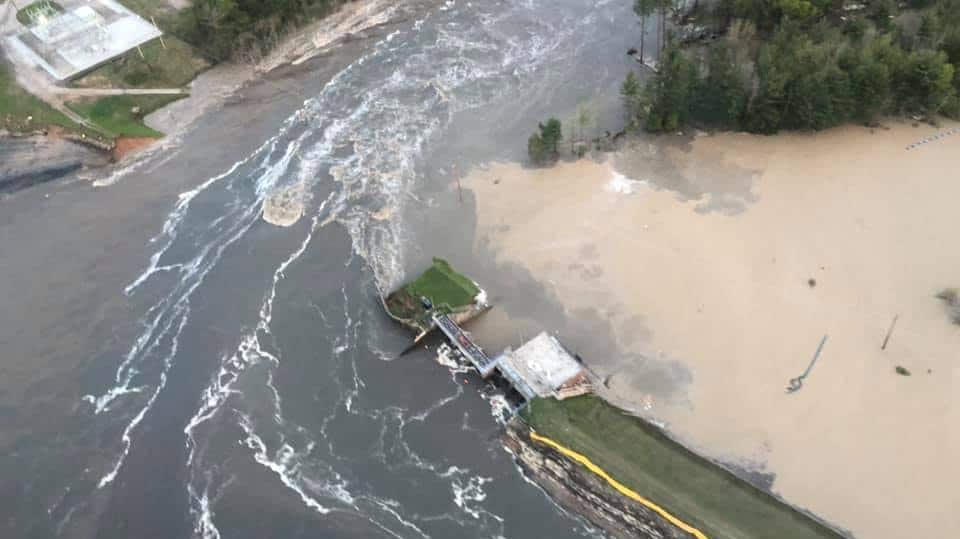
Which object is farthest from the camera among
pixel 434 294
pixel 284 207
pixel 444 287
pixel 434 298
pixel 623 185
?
pixel 284 207

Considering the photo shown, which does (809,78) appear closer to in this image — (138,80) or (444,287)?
(444,287)

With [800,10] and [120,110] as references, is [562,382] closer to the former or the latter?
[800,10]

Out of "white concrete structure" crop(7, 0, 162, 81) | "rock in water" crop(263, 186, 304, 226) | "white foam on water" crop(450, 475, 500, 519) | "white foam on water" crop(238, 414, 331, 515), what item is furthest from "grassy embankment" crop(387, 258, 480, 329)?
"white concrete structure" crop(7, 0, 162, 81)

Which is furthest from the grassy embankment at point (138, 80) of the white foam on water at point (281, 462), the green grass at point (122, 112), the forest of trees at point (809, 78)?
the forest of trees at point (809, 78)

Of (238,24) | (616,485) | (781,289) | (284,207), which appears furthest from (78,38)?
(781,289)

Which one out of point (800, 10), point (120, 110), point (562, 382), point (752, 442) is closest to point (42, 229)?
point (120, 110)

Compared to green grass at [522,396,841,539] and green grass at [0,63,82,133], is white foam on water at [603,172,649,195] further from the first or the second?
green grass at [0,63,82,133]

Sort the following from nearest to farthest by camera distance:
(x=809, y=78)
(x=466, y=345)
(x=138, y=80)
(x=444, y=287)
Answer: (x=466, y=345), (x=444, y=287), (x=809, y=78), (x=138, y=80)
